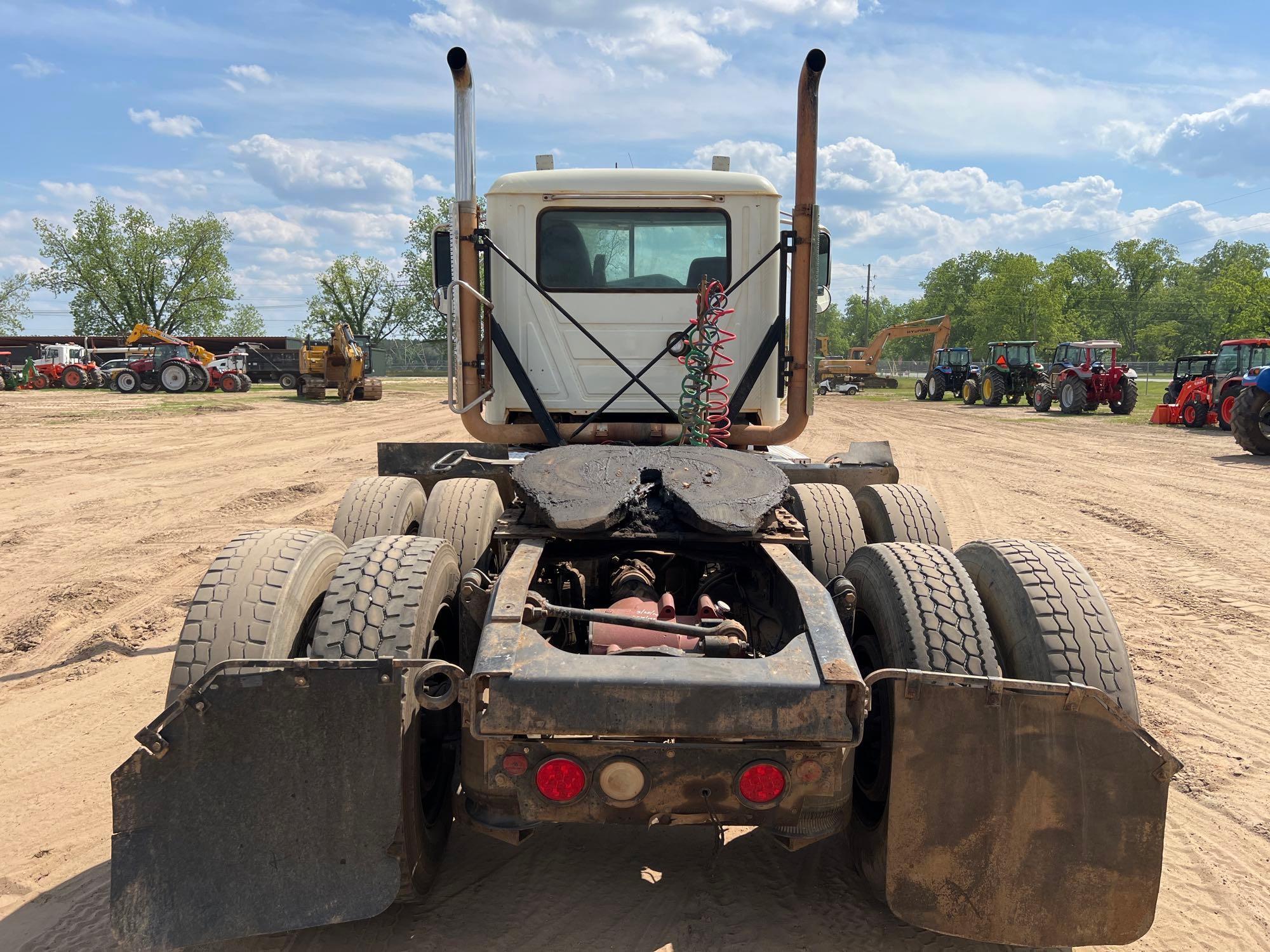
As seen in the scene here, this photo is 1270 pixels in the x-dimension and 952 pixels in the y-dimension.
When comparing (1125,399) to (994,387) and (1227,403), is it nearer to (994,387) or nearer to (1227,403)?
(1227,403)

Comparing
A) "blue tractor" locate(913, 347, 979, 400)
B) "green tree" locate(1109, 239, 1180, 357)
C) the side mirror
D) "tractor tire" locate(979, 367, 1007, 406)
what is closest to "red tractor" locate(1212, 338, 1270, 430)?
"tractor tire" locate(979, 367, 1007, 406)

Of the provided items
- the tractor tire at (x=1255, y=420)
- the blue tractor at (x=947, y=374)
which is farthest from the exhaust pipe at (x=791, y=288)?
the blue tractor at (x=947, y=374)

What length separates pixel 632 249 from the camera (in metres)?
5.52

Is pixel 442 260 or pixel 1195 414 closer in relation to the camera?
pixel 442 260

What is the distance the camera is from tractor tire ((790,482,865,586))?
4234mm

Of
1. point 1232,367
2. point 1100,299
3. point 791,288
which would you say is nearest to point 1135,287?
point 1100,299

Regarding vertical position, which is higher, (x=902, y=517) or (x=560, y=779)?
(x=902, y=517)

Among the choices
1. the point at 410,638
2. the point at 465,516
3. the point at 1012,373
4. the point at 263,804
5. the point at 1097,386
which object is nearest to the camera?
the point at 263,804

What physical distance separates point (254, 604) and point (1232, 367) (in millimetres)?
25594

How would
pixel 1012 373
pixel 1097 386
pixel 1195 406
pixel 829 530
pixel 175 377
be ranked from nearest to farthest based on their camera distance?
pixel 829 530 < pixel 1195 406 < pixel 1097 386 < pixel 1012 373 < pixel 175 377

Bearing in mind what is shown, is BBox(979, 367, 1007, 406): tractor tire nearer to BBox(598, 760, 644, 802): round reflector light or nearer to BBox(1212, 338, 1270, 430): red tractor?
BBox(1212, 338, 1270, 430): red tractor

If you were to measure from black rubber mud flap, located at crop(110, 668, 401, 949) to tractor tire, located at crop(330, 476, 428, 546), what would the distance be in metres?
2.05

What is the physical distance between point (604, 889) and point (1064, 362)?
30812mm

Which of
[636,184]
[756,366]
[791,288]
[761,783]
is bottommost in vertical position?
[761,783]
